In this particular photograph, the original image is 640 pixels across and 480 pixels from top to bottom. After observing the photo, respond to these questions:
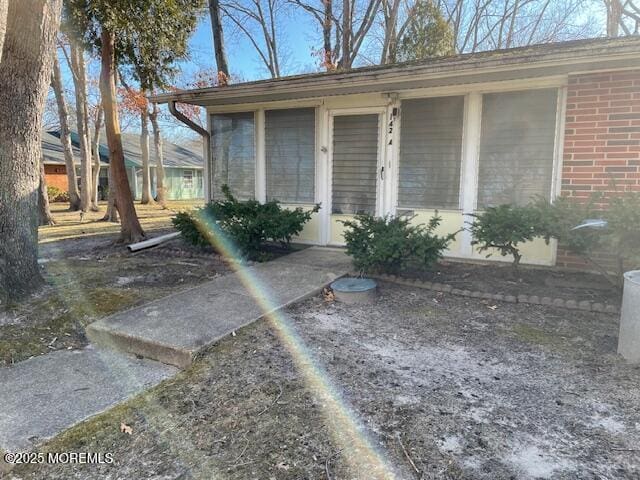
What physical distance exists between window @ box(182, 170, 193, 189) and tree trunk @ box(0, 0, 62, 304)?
23831 mm

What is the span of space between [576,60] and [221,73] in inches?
495

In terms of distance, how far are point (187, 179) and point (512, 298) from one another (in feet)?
85.7

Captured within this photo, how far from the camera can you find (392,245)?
4.47 meters

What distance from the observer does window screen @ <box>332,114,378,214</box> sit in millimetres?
6199

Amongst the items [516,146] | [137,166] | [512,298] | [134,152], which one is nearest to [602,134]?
[516,146]

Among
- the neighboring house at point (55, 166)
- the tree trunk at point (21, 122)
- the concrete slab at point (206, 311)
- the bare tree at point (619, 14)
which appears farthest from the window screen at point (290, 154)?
the neighboring house at point (55, 166)

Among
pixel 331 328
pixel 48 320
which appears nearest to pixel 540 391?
pixel 331 328

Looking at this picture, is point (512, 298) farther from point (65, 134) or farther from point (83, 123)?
point (83, 123)

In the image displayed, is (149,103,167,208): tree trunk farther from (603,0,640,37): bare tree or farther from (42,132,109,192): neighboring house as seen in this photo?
(603,0,640,37): bare tree

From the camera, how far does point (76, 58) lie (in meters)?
13.1

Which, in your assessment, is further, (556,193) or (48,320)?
(556,193)

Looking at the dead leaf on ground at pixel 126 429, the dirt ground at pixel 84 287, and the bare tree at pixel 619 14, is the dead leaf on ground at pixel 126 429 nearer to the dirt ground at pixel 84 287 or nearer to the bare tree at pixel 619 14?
the dirt ground at pixel 84 287

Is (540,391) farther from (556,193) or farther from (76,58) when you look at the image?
(76,58)

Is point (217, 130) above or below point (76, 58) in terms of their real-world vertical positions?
below
